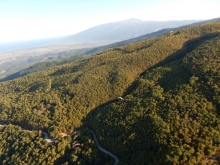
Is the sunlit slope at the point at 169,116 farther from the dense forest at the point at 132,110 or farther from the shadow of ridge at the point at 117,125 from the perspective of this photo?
the dense forest at the point at 132,110

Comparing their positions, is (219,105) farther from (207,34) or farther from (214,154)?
(207,34)

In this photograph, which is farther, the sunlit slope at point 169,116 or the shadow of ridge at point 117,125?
the shadow of ridge at point 117,125

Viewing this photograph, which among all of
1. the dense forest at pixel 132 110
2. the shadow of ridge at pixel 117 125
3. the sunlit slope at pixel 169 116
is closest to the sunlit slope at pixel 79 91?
the dense forest at pixel 132 110

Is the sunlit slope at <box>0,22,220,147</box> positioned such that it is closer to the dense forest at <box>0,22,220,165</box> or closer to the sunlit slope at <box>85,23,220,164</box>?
the dense forest at <box>0,22,220,165</box>

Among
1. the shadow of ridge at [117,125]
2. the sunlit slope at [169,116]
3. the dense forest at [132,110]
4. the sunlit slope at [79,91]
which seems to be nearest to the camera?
the sunlit slope at [169,116]

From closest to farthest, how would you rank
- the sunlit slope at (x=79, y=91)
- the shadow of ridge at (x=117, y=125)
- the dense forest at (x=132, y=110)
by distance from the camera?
the dense forest at (x=132, y=110), the shadow of ridge at (x=117, y=125), the sunlit slope at (x=79, y=91)

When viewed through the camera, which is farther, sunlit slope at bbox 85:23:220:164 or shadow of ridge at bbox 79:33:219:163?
shadow of ridge at bbox 79:33:219:163

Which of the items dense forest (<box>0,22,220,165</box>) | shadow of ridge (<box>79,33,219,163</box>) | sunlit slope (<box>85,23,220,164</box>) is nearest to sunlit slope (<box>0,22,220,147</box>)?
dense forest (<box>0,22,220,165</box>)

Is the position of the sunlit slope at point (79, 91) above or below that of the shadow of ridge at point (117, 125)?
above
